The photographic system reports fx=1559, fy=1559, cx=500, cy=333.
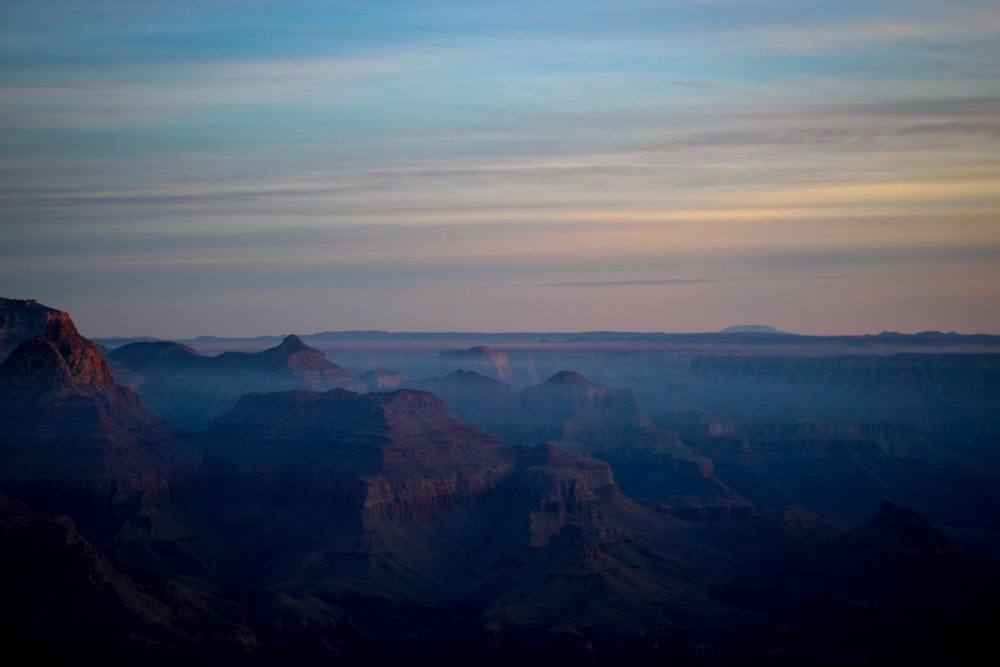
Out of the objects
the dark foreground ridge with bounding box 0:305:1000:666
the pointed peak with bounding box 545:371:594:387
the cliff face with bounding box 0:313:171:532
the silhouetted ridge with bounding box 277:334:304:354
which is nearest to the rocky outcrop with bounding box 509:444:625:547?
the dark foreground ridge with bounding box 0:305:1000:666

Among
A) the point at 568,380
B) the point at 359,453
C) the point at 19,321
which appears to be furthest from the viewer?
the point at 568,380

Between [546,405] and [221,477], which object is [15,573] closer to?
[221,477]

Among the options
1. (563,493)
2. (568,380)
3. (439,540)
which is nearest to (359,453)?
(439,540)

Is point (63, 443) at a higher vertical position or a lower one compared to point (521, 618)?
higher

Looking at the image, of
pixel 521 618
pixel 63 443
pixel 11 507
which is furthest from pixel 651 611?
pixel 63 443

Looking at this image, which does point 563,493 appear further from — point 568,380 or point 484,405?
point 568,380

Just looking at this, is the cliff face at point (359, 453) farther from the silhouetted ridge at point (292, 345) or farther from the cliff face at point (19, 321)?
the silhouetted ridge at point (292, 345)
